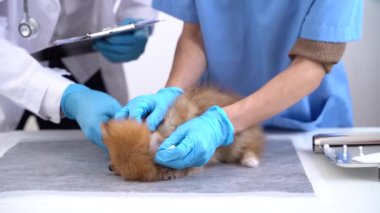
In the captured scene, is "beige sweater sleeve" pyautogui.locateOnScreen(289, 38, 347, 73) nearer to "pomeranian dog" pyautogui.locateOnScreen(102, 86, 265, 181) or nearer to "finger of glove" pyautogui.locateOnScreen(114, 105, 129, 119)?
"pomeranian dog" pyautogui.locateOnScreen(102, 86, 265, 181)

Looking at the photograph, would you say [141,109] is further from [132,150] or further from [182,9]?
[182,9]

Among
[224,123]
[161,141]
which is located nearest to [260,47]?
[224,123]

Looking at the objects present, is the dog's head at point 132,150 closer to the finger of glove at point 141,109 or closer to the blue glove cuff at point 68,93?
the finger of glove at point 141,109

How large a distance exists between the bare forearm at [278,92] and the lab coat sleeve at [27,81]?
0.53 m

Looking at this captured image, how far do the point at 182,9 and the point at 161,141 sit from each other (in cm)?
53

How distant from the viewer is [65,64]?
181 centimetres

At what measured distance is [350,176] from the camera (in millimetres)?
1070

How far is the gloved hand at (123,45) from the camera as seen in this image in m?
1.67

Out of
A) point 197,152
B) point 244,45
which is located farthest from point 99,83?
point 197,152

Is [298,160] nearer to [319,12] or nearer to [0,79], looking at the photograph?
[319,12]

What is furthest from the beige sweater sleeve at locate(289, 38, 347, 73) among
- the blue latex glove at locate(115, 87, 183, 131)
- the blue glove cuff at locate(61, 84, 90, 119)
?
the blue glove cuff at locate(61, 84, 90, 119)

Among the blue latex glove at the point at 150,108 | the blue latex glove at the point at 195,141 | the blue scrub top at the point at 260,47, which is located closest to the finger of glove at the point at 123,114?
the blue latex glove at the point at 150,108

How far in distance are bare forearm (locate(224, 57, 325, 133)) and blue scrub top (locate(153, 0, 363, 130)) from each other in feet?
0.29

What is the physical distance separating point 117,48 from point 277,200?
973 millimetres
